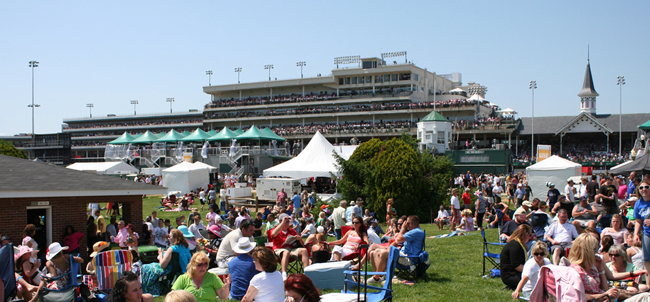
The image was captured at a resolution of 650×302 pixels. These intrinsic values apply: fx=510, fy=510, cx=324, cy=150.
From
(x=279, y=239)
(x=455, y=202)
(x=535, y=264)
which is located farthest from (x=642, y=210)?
(x=455, y=202)

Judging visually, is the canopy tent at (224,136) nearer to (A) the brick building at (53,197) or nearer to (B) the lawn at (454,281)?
(A) the brick building at (53,197)

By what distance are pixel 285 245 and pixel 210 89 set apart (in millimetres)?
68292

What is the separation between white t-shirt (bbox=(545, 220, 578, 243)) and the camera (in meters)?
9.12

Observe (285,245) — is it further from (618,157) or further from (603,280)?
(618,157)

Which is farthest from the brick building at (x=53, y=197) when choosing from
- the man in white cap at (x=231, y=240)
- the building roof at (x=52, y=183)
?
the man in white cap at (x=231, y=240)

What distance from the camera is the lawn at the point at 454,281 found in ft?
25.7

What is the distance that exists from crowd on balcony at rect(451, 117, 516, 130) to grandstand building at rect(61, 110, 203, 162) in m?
38.6

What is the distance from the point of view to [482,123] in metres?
52.8

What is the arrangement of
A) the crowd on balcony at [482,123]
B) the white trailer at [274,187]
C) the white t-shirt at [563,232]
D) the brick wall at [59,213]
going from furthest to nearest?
the crowd on balcony at [482,123] < the white trailer at [274,187] < the brick wall at [59,213] < the white t-shirt at [563,232]

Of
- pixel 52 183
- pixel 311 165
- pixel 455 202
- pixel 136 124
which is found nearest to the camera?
pixel 52 183

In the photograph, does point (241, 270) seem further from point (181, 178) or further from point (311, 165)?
point (181, 178)

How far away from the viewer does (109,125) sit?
3425 inches

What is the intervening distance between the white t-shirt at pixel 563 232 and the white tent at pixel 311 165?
15598 millimetres

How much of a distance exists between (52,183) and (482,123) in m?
46.9
